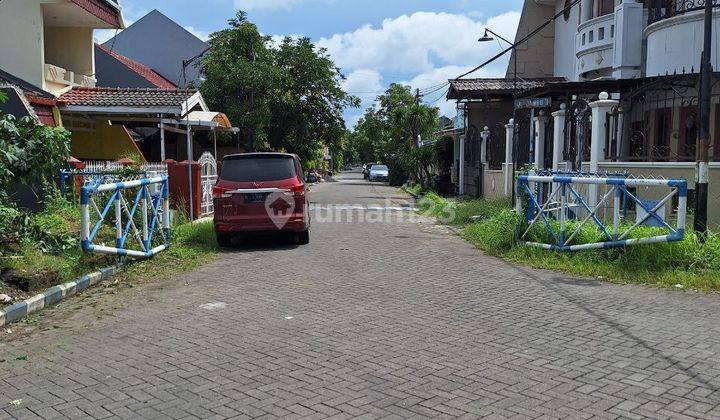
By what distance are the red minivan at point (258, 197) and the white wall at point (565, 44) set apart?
50.2 ft

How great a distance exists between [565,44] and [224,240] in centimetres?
1883

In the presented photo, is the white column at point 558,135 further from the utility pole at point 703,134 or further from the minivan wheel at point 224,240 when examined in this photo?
the minivan wheel at point 224,240

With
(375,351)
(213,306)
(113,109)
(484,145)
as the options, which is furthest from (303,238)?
(484,145)

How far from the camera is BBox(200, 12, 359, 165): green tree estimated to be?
26562 millimetres

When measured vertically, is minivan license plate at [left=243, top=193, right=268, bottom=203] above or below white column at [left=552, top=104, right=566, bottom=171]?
below

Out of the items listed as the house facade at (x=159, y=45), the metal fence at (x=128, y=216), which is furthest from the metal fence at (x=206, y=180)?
the house facade at (x=159, y=45)

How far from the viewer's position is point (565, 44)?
25.5 meters

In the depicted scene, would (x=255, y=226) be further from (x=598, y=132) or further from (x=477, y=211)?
(x=477, y=211)

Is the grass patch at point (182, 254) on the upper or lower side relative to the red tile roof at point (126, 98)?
lower

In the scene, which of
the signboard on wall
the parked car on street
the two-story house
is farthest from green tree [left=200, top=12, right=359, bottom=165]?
the parked car on street

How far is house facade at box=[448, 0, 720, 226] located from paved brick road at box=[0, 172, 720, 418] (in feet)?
16.0

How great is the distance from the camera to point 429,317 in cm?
671

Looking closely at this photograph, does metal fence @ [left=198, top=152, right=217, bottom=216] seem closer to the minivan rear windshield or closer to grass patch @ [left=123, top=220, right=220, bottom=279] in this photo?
grass patch @ [left=123, top=220, right=220, bottom=279]

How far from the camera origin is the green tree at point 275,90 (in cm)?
2656
